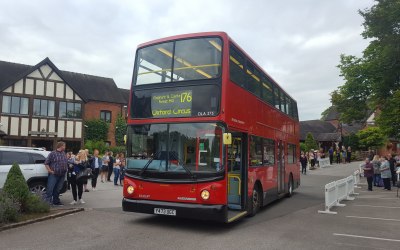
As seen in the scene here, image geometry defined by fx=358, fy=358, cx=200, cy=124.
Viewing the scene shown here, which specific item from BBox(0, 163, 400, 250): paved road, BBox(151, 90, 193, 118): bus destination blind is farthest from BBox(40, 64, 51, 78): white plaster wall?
BBox(151, 90, 193, 118): bus destination blind

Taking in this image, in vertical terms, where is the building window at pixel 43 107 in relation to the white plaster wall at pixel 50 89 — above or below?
below

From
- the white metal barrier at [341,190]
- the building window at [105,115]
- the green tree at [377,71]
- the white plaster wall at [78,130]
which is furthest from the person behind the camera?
the building window at [105,115]

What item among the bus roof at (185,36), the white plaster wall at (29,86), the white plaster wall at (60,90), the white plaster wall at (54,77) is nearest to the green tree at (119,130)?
the white plaster wall at (60,90)

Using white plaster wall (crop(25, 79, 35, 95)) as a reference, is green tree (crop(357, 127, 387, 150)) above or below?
below

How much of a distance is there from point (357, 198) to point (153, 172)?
418 inches

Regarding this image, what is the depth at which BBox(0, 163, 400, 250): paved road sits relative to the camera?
6.84 metres

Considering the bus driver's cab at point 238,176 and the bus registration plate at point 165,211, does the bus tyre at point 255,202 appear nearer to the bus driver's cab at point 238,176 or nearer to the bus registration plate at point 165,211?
the bus driver's cab at point 238,176

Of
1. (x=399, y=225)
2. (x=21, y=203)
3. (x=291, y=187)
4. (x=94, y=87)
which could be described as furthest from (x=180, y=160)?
(x=94, y=87)

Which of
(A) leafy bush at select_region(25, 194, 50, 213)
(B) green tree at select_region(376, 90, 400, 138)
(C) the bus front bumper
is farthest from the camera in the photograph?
(B) green tree at select_region(376, 90, 400, 138)

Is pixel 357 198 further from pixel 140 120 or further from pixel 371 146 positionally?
pixel 371 146

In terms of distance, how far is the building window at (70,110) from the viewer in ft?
109

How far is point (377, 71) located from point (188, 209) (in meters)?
20.5

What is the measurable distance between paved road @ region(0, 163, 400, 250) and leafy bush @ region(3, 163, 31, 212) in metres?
1.00

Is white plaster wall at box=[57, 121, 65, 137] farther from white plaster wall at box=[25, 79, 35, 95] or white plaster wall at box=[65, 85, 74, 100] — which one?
white plaster wall at box=[25, 79, 35, 95]
